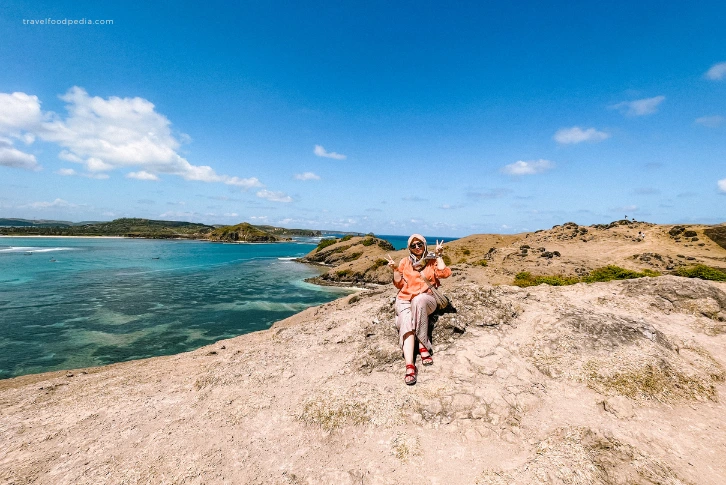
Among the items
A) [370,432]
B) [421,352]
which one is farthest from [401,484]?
[421,352]

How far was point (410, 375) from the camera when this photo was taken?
7.55 meters

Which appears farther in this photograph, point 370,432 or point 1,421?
point 1,421

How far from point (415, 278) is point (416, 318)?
1158 mm

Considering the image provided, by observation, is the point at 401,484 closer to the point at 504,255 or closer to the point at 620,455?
the point at 620,455

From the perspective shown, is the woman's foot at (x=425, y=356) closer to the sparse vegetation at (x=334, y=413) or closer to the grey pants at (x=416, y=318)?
the grey pants at (x=416, y=318)

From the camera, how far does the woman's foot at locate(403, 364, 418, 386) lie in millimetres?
7487

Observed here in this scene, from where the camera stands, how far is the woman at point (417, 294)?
8.34 metres

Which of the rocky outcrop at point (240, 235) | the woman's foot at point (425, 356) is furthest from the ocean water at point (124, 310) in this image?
the rocky outcrop at point (240, 235)

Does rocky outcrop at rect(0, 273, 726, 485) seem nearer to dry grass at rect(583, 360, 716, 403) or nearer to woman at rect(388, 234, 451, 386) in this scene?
dry grass at rect(583, 360, 716, 403)

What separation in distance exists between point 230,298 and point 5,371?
1973 cm

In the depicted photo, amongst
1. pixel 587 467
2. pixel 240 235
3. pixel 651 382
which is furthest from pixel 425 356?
pixel 240 235

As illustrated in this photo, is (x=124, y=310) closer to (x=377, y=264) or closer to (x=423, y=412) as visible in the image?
(x=377, y=264)

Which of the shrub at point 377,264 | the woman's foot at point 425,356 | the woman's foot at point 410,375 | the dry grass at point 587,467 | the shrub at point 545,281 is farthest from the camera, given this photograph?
the shrub at point 377,264

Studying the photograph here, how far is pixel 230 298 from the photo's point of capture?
35.2 metres
